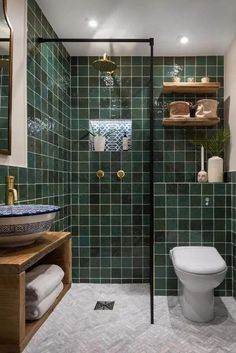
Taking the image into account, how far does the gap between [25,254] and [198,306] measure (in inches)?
65.8

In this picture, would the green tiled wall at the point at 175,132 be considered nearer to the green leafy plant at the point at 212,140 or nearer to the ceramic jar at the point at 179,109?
the green leafy plant at the point at 212,140

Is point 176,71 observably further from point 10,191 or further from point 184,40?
point 10,191

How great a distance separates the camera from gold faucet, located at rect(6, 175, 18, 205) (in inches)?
59.0

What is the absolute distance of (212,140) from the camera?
2836mm

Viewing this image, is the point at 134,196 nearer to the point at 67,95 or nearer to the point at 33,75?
the point at 67,95

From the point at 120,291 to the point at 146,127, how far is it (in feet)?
5.60

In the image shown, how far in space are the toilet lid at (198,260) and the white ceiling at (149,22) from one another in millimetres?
1934

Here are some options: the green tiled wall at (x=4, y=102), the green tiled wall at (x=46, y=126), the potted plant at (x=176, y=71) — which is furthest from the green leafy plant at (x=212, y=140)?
the green tiled wall at (x=4, y=102)

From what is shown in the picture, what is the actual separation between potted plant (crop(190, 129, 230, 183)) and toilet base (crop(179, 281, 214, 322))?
110 centimetres

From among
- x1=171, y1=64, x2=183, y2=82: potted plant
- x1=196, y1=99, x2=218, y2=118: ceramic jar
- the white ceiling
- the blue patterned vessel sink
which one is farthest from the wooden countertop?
x1=171, y1=64, x2=183, y2=82: potted plant

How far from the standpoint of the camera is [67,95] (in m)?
2.89

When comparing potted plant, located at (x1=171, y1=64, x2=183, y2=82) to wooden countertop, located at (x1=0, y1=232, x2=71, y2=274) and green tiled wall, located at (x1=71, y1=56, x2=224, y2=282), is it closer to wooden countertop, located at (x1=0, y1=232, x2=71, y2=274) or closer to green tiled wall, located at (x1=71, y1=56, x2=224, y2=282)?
green tiled wall, located at (x1=71, y1=56, x2=224, y2=282)

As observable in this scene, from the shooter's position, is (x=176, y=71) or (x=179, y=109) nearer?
(x=179, y=109)

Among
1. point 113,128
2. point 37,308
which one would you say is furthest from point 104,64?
point 37,308
